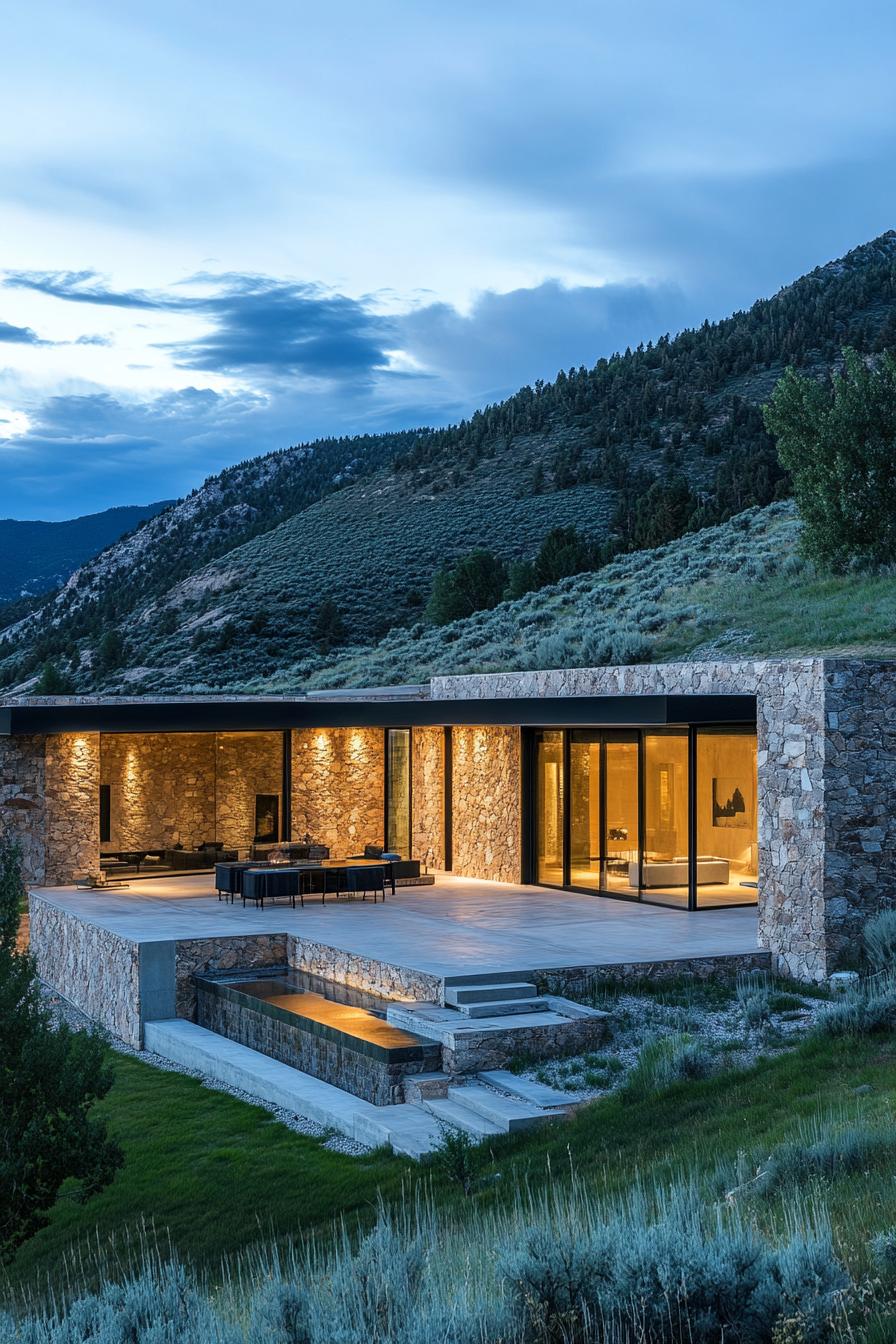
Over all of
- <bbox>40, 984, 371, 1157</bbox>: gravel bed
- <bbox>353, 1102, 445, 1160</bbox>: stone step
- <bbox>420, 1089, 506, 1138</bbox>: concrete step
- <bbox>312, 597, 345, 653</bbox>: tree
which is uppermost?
<bbox>312, 597, 345, 653</bbox>: tree

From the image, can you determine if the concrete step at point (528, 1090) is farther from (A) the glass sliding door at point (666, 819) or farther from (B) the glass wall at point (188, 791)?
(B) the glass wall at point (188, 791)

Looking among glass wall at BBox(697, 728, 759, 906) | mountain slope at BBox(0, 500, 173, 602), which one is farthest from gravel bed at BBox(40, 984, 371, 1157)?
mountain slope at BBox(0, 500, 173, 602)

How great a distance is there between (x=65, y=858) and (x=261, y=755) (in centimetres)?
425

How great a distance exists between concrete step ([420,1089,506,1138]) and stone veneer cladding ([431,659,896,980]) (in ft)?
13.3

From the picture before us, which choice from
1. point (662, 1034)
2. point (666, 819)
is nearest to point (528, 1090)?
point (662, 1034)

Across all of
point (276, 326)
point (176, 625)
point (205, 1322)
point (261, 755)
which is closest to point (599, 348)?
point (276, 326)

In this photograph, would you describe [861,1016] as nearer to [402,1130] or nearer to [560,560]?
[402,1130]

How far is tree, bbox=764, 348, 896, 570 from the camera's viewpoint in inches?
982

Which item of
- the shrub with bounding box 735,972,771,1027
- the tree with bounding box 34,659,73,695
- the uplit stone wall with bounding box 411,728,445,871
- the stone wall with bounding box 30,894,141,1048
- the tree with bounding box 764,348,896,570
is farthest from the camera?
the tree with bounding box 34,659,73,695

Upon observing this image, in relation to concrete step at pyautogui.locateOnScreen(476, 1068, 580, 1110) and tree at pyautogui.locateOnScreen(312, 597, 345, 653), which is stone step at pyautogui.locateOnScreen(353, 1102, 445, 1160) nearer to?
concrete step at pyautogui.locateOnScreen(476, 1068, 580, 1110)

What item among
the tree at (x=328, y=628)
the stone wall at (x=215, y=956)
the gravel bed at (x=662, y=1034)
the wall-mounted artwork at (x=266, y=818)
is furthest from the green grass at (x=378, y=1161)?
the tree at (x=328, y=628)

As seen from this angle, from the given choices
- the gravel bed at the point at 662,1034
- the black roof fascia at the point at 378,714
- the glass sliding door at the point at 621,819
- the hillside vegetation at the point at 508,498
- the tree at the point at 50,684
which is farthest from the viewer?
the hillside vegetation at the point at 508,498

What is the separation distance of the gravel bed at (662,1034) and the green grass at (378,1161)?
40 cm

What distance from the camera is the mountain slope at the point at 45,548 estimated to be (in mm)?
163375
